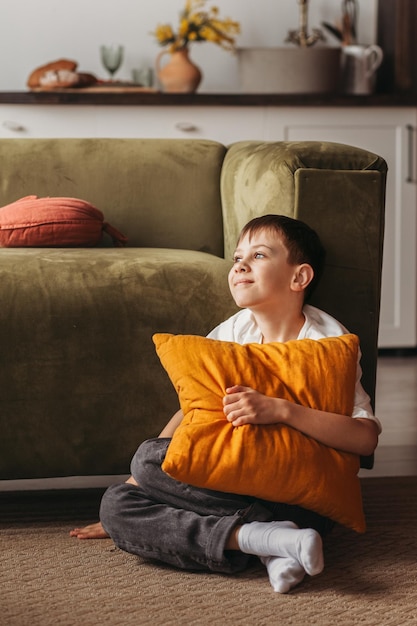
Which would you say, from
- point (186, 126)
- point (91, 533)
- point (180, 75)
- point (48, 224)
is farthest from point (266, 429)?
point (180, 75)

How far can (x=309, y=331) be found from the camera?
5.22ft

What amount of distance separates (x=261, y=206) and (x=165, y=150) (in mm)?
590

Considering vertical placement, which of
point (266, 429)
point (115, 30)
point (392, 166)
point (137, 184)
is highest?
point (115, 30)

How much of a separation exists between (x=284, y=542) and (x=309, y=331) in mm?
370

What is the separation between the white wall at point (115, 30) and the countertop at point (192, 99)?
1.60ft

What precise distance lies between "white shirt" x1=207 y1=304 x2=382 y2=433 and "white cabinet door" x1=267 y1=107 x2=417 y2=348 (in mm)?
1801

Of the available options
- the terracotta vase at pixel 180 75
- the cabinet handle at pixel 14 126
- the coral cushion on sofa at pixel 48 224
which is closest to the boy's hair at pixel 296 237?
the coral cushion on sofa at pixel 48 224

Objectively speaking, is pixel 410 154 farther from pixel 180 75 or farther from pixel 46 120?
pixel 46 120

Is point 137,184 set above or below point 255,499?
above

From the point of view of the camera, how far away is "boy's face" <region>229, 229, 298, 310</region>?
1.58m

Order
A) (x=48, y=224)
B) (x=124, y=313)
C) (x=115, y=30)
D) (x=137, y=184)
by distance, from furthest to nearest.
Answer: (x=115, y=30) → (x=137, y=184) → (x=48, y=224) → (x=124, y=313)

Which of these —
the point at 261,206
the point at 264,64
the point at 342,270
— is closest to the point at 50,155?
the point at 261,206

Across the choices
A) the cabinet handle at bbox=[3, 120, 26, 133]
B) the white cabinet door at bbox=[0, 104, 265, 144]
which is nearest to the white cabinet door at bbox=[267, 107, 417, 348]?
the white cabinet door at bbox=[0, 104, 265, 144]

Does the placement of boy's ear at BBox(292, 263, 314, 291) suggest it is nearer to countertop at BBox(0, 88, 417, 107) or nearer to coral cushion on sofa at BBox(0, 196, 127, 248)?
coral cushion on sofa at BBox(0, 196, 127, 248)
